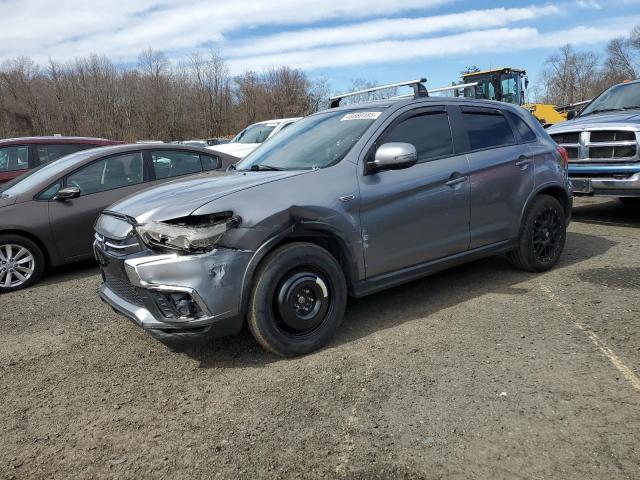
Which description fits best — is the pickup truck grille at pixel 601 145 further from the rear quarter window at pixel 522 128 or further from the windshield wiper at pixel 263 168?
the windshield wiper at pixel 263 168

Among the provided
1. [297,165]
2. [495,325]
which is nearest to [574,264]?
[495,325]

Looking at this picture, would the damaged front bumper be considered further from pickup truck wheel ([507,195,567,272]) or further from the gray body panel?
pickup truck wheel ([507,195,567,272])

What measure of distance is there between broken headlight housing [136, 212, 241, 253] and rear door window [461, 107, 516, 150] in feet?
8.48

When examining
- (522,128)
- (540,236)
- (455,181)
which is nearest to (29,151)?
(455,181)

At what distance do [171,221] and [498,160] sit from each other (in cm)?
314

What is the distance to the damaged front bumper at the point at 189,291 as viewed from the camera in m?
3.33

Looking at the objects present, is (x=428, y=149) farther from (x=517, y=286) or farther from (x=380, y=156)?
(x=517, y=286)

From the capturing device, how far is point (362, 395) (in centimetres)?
321

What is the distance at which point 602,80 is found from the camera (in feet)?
239

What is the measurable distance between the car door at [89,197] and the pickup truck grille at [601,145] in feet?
20.3

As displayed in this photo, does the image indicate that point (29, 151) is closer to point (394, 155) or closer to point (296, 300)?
point (296, 300)

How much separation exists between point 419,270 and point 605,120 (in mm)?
5014

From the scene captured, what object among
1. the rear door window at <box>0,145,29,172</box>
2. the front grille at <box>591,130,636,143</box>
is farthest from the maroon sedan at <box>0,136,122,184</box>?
the front grille at <box>591,130,636,143</box>

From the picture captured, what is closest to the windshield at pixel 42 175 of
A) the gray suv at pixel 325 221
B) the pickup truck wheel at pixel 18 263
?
the pickup truck wheel at pixel 18 263
